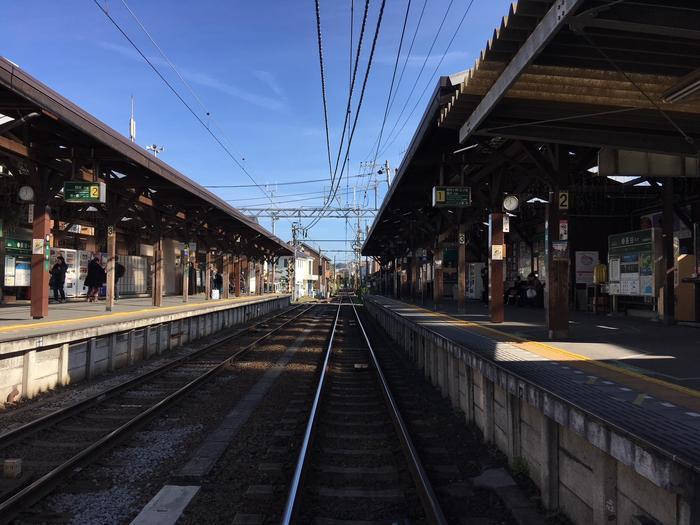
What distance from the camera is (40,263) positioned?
42.6ft

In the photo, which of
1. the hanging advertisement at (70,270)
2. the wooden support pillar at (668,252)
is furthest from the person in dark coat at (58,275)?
the wooden support pillar at (668,252)

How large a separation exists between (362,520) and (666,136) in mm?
6664

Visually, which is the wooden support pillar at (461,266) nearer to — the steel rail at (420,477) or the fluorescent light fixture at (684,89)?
the steel rail at (420,477)

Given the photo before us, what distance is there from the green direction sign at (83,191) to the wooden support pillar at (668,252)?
1355 cm

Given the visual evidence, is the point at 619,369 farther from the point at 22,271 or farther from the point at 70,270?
the point at 70,270

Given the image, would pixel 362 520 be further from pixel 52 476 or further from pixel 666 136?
pixel 666 136

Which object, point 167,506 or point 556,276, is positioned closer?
point 167,506

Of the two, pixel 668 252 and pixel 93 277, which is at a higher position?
pixel 668 252

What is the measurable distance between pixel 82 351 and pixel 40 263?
3.54 m

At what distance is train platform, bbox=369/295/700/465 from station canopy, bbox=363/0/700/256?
2.78 metres

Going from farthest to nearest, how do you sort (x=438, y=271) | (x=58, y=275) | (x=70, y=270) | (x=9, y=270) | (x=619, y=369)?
(x=70, y=270) < (x=438, y=271) < (x=58, y=275) < (x=9, y=270) < (x=619, y=369)

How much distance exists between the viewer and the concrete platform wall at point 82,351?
859 centimetres

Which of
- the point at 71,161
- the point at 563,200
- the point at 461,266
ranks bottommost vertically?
the point at 461,266

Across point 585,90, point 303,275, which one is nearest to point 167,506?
point 585,90
